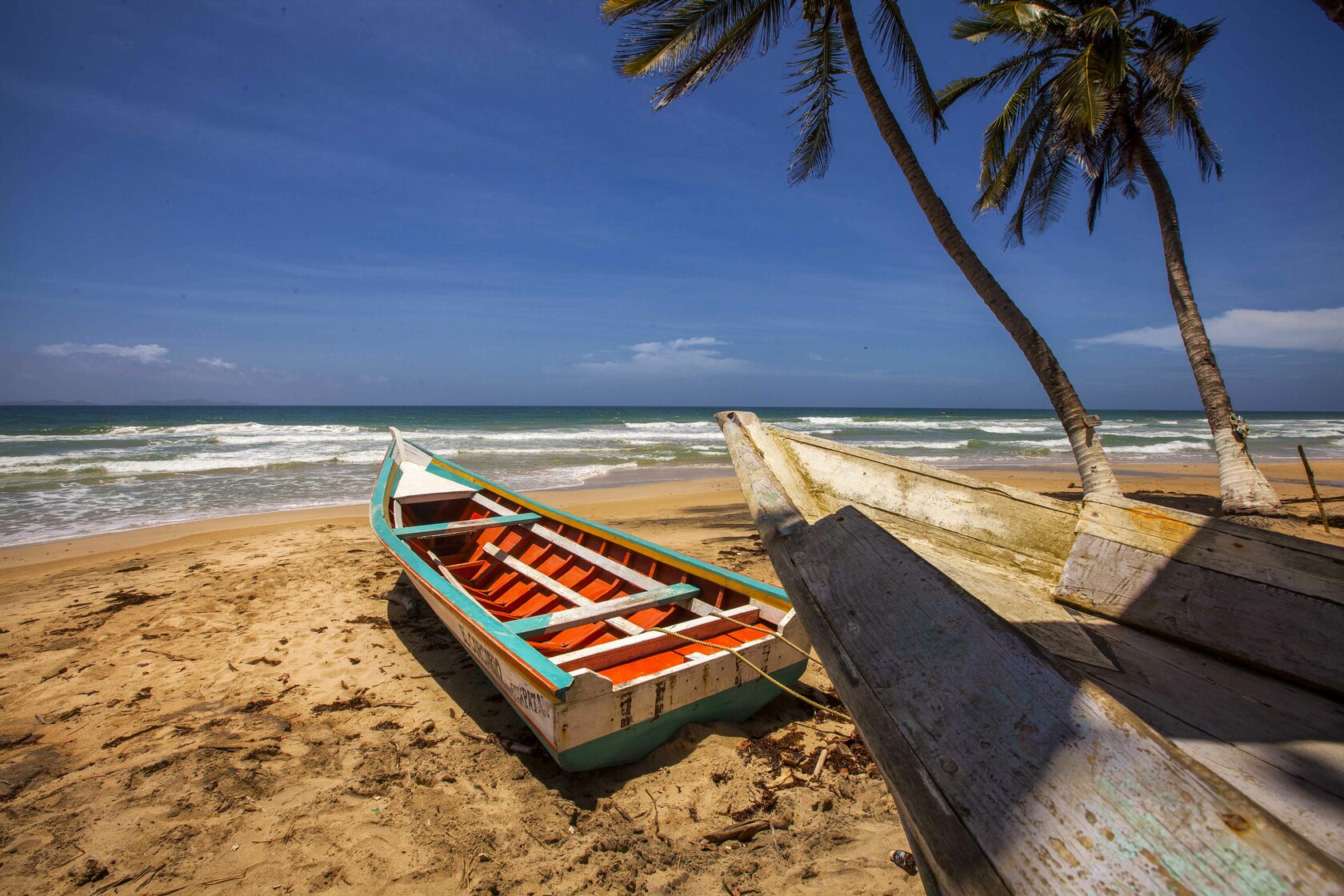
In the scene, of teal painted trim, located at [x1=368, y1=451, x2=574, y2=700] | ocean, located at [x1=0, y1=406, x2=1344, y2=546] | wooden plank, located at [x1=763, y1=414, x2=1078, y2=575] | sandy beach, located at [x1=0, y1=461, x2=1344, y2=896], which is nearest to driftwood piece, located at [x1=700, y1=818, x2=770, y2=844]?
sandy beach, located at [x1=0, y1=461, x2=1344, y2=896]

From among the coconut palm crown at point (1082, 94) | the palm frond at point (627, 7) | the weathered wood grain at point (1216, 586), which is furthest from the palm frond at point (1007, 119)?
the weathered wood grain at point (1216, 586)

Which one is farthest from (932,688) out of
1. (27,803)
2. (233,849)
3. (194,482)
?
(194,482)

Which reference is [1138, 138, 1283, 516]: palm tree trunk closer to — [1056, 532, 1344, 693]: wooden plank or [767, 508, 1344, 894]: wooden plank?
[1056, 532, 1344, 693]: wooden plank

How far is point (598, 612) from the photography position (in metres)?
3.89

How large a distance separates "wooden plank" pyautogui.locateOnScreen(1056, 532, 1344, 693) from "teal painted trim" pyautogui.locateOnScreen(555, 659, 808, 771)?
72.7 inches

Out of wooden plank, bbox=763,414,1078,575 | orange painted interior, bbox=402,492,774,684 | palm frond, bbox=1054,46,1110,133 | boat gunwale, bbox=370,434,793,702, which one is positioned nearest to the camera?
wooden plank, bbox=763,414,1078,575

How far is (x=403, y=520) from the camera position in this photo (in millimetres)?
6539

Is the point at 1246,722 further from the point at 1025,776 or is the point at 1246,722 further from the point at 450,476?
the point at 450,476

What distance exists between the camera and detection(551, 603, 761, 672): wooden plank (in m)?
3.23

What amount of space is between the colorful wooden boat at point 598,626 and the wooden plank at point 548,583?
0.5 inches

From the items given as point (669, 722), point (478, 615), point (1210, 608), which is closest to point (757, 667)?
point (669, 722)

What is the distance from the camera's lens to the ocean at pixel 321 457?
1053cm

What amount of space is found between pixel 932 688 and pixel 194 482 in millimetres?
16066

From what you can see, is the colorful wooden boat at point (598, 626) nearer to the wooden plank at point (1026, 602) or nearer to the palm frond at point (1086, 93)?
the wooden plank at point (1026, 602)
